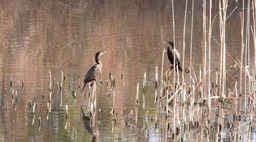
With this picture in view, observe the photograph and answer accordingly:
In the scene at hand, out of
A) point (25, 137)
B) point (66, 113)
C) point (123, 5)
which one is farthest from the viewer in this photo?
point (123, 5)

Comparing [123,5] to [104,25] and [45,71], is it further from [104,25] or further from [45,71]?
[45,71]

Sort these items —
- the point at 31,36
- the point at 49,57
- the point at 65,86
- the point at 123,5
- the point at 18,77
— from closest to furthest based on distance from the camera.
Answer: the point at 65,86, the point at 18,77, the point at 49,57, the point at 31,36, the point at 123,5

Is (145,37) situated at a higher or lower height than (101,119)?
higher

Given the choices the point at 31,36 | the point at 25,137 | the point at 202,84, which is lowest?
the point at 25,137

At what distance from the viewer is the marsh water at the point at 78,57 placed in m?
11.8

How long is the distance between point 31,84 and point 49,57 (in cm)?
463

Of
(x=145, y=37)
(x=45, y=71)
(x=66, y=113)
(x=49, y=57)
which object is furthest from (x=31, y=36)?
(x=66, y=113)

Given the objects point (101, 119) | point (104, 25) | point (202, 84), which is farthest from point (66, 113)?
point (104, 25)

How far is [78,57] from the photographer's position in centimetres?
1986

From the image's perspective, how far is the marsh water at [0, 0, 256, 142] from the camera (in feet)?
38.6

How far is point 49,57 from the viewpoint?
782 inches

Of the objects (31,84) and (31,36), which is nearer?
(31,84)

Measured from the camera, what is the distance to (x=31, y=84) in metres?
15.3

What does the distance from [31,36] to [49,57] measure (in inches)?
199
